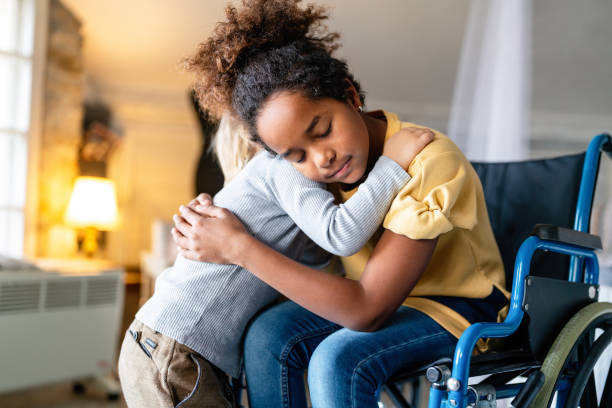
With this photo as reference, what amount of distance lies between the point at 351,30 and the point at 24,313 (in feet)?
11.8

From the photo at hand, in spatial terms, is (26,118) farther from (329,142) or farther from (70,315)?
(329,142)

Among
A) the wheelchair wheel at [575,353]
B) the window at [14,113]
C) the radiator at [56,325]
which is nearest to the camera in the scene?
the wheelchair wheel at [575,353]

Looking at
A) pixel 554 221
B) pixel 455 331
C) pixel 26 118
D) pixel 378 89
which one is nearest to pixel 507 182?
pixel 554 221

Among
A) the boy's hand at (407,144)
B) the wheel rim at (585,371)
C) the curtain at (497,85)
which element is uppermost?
the curtain at (497,85)

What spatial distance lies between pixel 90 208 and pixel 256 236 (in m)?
2.95

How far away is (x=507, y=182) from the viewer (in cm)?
134

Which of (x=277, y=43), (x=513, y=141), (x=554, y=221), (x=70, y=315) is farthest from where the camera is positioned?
(x=70, y=315)

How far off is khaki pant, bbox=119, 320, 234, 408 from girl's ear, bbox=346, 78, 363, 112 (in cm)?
51

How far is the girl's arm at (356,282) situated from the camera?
786 mm

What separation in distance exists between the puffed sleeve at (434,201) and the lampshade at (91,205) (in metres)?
3.01

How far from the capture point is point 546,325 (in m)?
0.89

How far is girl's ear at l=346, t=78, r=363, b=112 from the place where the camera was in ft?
3.06

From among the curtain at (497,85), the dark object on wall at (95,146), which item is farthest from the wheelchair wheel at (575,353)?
the dark object on wall at (95,146)

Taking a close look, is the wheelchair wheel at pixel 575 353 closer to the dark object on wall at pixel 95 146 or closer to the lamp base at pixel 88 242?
the lamp base at pixel 88 242
